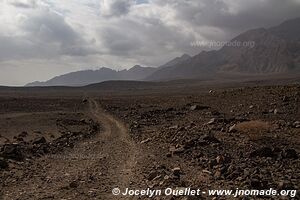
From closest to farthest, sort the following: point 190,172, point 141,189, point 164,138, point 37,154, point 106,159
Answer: point 141,189
point 190,172
point 106,159
point 37,154
point 164,138

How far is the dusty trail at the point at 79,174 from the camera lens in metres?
9.78

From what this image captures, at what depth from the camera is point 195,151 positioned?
44.8ft

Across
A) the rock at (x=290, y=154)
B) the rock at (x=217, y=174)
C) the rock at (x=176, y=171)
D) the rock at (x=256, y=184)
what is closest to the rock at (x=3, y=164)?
the rock at (x=176, y=171)

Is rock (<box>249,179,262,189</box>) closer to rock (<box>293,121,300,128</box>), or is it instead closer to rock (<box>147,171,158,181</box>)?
rock (<box>147,171,158,181</box>)

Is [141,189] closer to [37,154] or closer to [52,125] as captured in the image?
[37,154]

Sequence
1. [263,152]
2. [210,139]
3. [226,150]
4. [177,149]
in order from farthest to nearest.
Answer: [210,139] < [177,149] < [226,150] < [263,152]

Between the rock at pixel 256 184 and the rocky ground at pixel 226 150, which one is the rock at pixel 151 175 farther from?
the rock at pixel 256 184

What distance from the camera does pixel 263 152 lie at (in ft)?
41.0

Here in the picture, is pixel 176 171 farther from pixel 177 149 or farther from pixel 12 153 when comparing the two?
pixel 12 153

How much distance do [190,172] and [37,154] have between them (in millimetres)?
5850

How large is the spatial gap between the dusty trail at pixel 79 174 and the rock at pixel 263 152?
3481 millimetres

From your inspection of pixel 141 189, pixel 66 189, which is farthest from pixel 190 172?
pixel 66 189

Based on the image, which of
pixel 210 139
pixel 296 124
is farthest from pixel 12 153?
pixel 296 124

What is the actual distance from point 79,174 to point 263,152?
521cm
